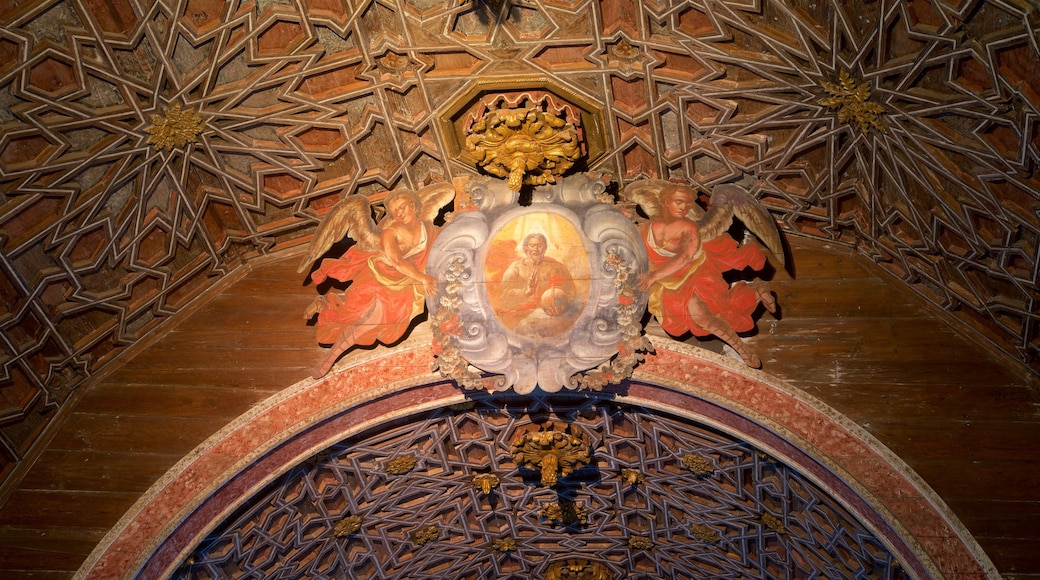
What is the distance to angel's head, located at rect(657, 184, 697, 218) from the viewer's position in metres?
8.92

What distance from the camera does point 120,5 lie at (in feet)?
26.4

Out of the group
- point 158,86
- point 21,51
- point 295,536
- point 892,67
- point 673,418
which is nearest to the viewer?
point 892,67

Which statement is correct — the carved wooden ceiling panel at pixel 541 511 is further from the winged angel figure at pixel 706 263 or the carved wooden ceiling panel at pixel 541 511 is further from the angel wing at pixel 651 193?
the angel wing at pixel 651 193

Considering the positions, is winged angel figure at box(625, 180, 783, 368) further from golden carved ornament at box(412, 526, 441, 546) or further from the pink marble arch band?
golden carved ornament at box(412, 526, 441, 546)

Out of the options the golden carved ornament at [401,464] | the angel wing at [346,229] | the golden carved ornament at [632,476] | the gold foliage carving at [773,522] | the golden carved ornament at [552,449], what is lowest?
the gold foliage carving at [773,522]

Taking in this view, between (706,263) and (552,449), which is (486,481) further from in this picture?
(706,263)

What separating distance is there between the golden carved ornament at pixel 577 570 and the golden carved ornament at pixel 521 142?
4.38 m

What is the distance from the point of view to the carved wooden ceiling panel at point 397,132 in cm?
749

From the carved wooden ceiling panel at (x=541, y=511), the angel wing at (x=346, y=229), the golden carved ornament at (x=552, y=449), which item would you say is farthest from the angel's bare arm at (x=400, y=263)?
the golden carved ornament at (x=552, y=449)

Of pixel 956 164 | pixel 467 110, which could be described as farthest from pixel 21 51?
pixel 956 164

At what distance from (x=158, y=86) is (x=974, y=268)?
6.44m

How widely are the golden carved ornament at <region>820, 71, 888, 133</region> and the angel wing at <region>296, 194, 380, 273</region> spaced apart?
12.7 feet

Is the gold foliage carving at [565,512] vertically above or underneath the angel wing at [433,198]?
underneath

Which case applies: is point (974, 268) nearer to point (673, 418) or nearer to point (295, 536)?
point (673, 418)
